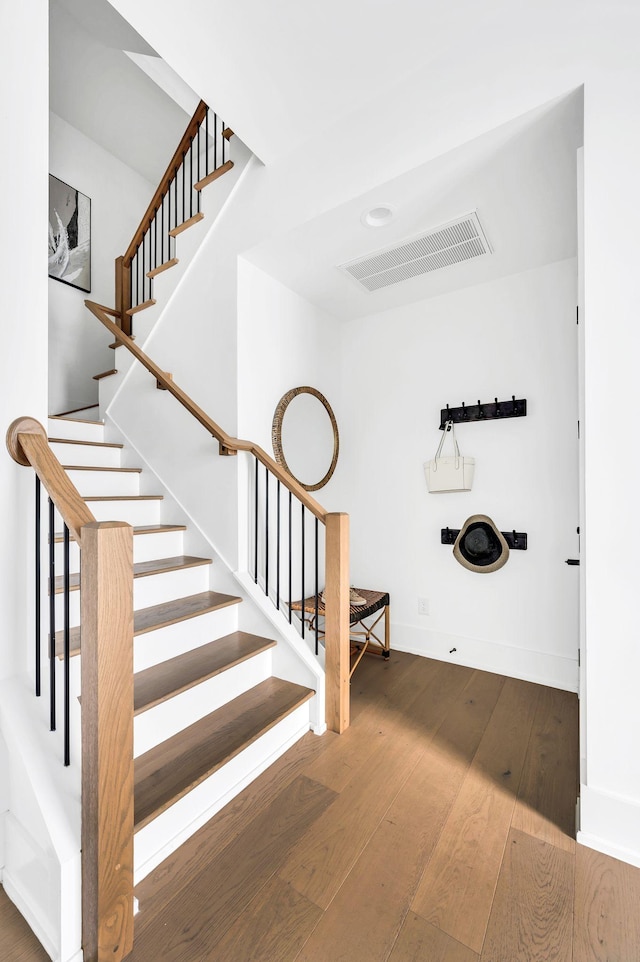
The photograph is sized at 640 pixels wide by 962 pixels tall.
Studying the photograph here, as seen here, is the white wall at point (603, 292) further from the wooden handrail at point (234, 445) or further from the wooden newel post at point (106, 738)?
the wooden newel post at point (106, 738)

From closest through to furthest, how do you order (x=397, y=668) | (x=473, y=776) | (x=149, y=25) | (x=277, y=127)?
(x=149, y=25) → (x=473, y=776) → (x=277, y=127) → (x=397, y=668)

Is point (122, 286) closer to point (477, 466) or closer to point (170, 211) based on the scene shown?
point (170, 211)

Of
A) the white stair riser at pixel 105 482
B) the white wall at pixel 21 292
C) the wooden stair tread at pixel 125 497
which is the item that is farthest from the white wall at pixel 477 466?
the white wall at pixel 21 292

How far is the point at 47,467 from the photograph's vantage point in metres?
1.25

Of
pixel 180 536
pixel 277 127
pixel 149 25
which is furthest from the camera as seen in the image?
pixel 180 536

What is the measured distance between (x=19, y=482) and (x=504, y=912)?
6.40 ft

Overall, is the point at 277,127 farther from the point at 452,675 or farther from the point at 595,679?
the point at 452,675

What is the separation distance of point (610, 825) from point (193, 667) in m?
1.60

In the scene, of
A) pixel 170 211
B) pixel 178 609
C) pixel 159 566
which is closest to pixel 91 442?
pixel 159 566

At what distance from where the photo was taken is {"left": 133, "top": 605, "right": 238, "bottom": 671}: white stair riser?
183 cm

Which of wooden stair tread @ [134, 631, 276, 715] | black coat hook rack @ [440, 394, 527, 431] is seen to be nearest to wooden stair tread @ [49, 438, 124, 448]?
wooden stair tread @ [134, 631, 276, 715]

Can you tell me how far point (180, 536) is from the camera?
256cm

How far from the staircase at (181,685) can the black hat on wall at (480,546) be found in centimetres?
135

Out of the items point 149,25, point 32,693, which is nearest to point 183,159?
point 149,25
